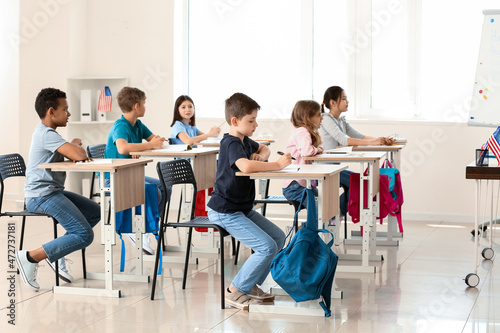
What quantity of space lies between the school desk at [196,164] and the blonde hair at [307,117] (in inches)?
27.7

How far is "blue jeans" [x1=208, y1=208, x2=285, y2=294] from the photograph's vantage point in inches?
145

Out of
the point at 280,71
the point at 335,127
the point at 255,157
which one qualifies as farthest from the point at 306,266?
the point at 280,71

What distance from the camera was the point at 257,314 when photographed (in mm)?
3676

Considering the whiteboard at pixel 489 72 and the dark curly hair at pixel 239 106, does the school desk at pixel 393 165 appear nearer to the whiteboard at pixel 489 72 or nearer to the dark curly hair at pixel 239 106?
the whiteboard at pixel 489 72

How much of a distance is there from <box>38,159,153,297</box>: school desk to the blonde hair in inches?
46.5

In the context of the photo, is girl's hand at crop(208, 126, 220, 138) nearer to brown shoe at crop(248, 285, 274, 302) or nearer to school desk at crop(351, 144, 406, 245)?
school desk at crop(351, 144, 406, 245)

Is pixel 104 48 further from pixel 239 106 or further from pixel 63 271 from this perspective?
pixel 239 106

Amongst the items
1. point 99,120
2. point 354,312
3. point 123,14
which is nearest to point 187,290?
point 354,312

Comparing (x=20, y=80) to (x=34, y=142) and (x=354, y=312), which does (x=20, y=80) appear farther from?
(x=354, y=312)

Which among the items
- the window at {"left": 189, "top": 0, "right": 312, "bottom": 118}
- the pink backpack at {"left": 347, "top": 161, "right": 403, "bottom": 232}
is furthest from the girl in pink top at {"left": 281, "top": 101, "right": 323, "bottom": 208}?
the window at {"left": 189, "top": 0, "right": 312, "bottom": 118}

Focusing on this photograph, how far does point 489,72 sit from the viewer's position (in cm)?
602

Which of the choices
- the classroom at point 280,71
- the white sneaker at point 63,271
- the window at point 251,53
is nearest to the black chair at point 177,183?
the white sneaker at point 63,271

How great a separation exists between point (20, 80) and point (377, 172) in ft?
15.0

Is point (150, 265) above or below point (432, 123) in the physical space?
below
